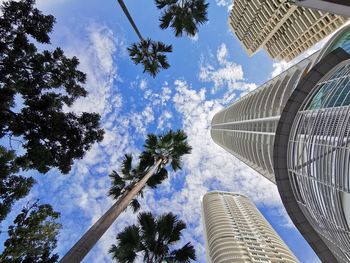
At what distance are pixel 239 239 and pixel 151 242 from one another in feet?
125

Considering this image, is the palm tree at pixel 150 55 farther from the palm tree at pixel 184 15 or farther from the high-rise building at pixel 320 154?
the high-rise building at pixel 320 154

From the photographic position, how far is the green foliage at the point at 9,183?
40.0 feet

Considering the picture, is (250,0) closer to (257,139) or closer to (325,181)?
(257,139)

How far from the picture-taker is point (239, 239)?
4553 cm

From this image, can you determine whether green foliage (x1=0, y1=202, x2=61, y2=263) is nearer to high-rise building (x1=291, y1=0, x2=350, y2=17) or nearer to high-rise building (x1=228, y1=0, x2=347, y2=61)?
high-rise building (x1=291, y1=0, x2=350, y2=17)

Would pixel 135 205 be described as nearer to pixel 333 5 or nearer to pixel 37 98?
pixel 37 98

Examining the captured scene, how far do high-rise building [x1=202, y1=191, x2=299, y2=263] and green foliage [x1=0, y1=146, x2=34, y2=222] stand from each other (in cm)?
3305

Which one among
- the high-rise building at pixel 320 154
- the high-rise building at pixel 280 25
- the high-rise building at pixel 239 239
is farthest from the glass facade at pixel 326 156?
the high-rise building at pixel 280 25

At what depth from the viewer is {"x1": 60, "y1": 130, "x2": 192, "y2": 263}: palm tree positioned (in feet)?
35.0

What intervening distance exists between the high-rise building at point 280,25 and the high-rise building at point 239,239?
44.4m

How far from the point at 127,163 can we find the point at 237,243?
34.2 metres

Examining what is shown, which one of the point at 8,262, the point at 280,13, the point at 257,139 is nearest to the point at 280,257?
the point at 257,139

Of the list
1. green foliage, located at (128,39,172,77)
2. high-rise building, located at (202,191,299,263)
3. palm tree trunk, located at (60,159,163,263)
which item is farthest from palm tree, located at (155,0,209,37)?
high-rise building, located at (202,191,299,263)

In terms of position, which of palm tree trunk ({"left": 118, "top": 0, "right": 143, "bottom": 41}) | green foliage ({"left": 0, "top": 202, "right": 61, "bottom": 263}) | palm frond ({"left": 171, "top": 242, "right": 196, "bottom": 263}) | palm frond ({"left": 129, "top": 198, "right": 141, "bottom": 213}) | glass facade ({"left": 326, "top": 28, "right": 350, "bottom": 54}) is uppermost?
glass facade ({"left": 326, "top": 28, "right": 350, "bottom": 54})
